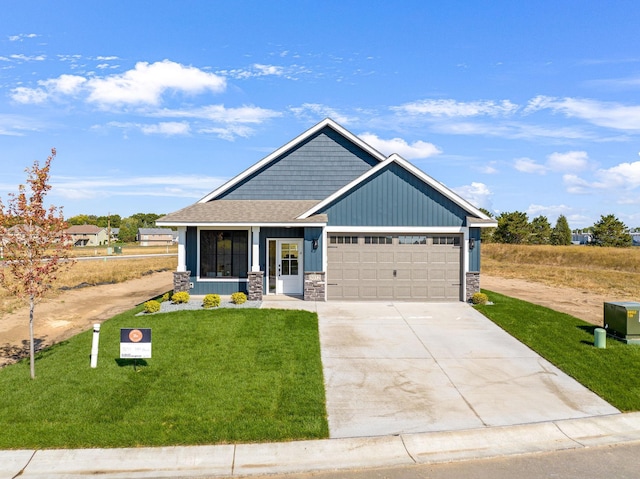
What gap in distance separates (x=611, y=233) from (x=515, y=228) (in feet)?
49.1

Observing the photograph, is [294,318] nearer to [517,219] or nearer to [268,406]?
[268,406]

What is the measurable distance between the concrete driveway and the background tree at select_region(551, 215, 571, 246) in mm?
74547

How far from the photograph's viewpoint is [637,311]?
40.4ft

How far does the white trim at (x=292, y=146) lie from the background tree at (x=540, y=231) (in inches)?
2550

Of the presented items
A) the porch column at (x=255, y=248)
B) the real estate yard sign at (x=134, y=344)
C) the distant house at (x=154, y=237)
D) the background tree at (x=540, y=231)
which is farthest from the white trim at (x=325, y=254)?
the distant house at (x=154, y=237)

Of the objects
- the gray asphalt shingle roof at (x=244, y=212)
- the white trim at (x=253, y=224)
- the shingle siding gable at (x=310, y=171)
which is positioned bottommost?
the white trim at (x=253, y=224)

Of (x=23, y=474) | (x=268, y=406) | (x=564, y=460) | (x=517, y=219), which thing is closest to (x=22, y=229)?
(x=23, y=474)

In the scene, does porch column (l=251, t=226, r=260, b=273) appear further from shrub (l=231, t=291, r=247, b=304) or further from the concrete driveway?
the concrete driveway

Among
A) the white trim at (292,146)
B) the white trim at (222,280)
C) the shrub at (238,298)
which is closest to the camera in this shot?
the shrub at (238,298)

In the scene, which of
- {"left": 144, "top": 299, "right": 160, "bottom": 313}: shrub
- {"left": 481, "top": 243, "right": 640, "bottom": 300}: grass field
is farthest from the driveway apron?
{"left": 481, "top": 243, "right": 640, "bottom": 300}: grass field

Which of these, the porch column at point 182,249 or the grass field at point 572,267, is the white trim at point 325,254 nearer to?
the porch column at point 182,249

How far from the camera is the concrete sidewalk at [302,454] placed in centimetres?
640

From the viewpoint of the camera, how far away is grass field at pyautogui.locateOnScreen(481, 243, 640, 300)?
96.3 ft

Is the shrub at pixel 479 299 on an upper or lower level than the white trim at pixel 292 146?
lower
